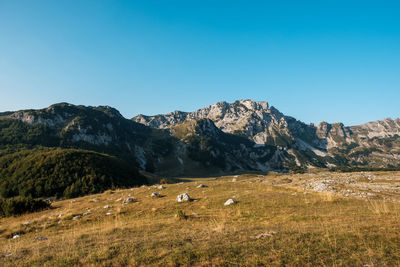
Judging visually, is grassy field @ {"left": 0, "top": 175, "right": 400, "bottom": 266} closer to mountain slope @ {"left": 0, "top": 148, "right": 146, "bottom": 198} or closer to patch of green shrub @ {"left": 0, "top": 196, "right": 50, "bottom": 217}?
patch of green shrub @ {"left": 0, "top": 196, "right": 50, "bottom": 217}

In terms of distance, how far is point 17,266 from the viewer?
235 inches

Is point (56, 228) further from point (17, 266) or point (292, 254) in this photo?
point (292, 254)

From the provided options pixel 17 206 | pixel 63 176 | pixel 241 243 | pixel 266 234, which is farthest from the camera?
pixel 63 176

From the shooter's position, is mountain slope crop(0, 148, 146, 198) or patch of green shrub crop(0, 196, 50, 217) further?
mountain slope crop(0, 148, 146, 198)

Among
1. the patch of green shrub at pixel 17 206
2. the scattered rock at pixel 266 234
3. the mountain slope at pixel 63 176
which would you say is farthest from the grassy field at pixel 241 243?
the mountain slope at pixel 63 176

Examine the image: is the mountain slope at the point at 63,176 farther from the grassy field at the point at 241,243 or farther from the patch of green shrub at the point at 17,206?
the grassy field at the point at 241,243

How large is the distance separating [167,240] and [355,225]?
→ 7.73 m

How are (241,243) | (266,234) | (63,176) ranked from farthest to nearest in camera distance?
(63,176)
(266,234)
(241,243)

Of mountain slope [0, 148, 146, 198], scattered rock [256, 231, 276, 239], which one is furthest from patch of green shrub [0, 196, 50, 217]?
mountain slope [0, 148, 146, 198]

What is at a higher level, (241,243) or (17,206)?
(241,243)

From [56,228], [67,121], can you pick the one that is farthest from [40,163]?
[67,121]

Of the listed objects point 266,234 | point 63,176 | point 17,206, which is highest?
point 266,234

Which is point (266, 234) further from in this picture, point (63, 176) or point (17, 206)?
point (63, 176)

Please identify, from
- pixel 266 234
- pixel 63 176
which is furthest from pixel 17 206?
pixel 63 176
